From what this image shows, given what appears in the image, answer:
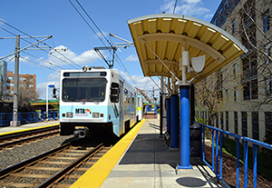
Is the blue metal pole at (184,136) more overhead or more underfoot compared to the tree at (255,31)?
more underfoot

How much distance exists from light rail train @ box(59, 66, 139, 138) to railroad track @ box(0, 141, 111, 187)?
1341mm

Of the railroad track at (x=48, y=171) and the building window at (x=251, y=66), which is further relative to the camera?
the building window at (x=251, y=66)

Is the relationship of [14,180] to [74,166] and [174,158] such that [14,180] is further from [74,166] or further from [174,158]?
[174,158]

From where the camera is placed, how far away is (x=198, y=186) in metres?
4.44

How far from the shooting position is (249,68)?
966 cm

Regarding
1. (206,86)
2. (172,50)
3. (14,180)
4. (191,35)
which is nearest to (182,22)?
(191,35)

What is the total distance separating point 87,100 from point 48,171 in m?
3.67

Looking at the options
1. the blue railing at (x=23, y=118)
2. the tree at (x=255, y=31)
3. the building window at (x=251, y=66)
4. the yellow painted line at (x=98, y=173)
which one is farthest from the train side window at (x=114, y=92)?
the blue railing at (x=23, y=118)

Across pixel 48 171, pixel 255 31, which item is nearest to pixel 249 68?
pixel 255 31

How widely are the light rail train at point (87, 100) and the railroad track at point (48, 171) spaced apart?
1341mm

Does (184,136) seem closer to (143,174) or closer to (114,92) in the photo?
(143,174)

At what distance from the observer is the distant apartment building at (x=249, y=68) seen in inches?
279

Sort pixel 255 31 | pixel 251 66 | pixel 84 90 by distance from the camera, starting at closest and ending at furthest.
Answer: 1. pixel 255 31
2. pixel 251 66
3. pixel 84 90

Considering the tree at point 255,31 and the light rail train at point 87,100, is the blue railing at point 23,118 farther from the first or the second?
the tree at point 255,31
